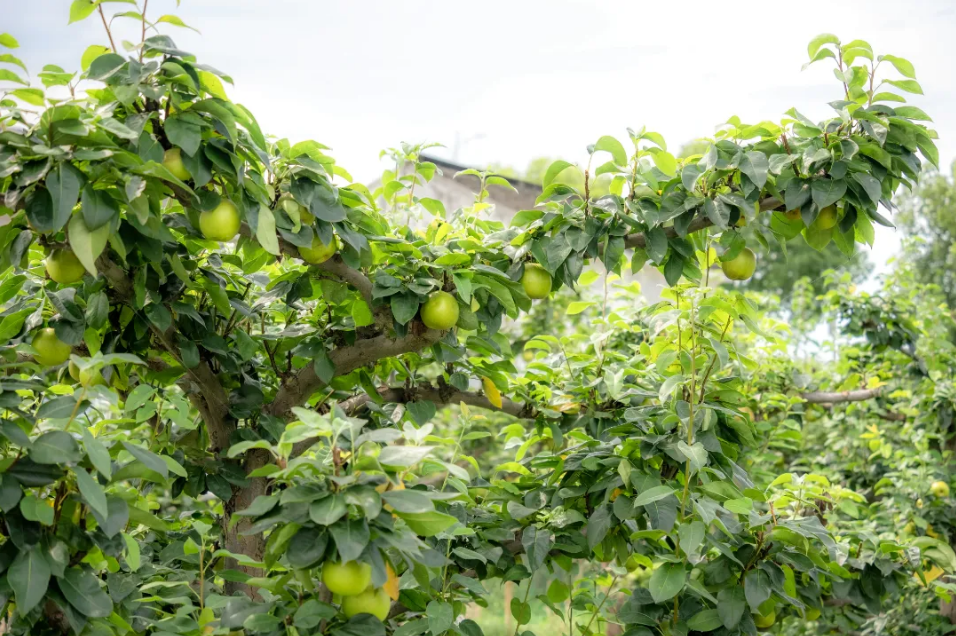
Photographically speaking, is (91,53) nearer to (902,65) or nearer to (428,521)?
(428,521)

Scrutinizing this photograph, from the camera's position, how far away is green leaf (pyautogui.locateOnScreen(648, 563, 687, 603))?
156 centimetres

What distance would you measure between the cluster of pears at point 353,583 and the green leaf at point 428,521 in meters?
0.08

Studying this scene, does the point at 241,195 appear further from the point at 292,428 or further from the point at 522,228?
the point at 522,228

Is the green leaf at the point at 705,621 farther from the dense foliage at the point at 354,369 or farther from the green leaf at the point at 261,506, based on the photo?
the green leaf at the point at 261,506

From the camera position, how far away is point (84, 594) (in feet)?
3.96

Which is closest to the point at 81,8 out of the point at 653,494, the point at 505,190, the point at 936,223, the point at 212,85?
the point at 212,85

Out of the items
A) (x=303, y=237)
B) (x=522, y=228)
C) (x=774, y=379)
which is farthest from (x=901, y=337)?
(x=303, y=237)

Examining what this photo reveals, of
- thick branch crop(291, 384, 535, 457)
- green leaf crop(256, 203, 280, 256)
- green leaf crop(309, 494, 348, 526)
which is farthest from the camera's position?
thick branch crop(291, 384, 535, 457)

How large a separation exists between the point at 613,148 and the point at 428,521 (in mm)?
772

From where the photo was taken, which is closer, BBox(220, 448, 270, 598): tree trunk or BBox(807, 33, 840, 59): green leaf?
BBox(807, 33, 840, 59): green leaf

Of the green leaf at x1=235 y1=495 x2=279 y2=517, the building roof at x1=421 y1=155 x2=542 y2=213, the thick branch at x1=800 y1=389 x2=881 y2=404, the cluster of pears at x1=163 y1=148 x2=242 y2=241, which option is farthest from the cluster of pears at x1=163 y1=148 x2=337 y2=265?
the building roof at x1=421 y1=155 x2=542 y2=213

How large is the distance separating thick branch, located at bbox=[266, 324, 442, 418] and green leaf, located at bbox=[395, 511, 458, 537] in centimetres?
51

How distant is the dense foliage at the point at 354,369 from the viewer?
3.82 feet

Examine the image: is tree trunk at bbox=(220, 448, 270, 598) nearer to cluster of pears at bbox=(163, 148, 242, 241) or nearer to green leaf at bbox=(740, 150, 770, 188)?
cluster of pears at bbox=(163, 148, 242, 241)
